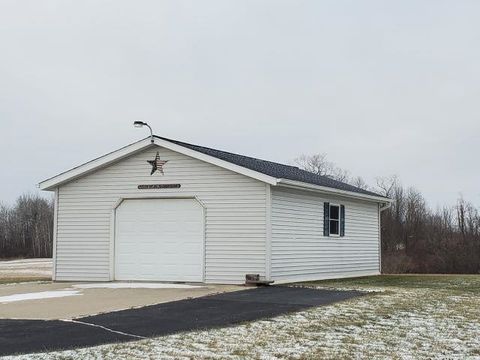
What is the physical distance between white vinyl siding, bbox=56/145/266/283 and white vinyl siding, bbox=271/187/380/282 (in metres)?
0.60

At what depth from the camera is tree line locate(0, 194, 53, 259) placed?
62.5 metres

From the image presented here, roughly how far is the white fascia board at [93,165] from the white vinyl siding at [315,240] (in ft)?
12.3

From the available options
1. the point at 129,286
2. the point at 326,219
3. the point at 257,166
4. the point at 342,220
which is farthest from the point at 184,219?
the point at 342,220

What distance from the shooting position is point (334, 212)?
62.4 feet

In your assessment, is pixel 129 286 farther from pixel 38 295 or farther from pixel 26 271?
pixel 26 271

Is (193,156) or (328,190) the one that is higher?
(193,156)

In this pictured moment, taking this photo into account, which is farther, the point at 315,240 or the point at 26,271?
the point at 26,271

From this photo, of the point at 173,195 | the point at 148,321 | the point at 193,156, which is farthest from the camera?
the point at 173,195

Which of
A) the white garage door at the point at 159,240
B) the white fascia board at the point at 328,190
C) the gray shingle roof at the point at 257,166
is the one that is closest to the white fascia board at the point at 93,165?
the gray shingle roof at the point at 257,166

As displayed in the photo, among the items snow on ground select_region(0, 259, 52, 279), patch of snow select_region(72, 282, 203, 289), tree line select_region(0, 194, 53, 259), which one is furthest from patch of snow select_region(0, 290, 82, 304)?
tree line select_region(0, 194, 53, 259)

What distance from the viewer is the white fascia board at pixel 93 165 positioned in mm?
16580

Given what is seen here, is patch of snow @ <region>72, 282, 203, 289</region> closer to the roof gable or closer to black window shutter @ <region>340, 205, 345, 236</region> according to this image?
the roof gable

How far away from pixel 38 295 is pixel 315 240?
7.60 metres

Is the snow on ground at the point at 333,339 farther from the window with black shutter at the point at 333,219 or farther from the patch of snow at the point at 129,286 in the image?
the window with black shutter at the point at 333,219
